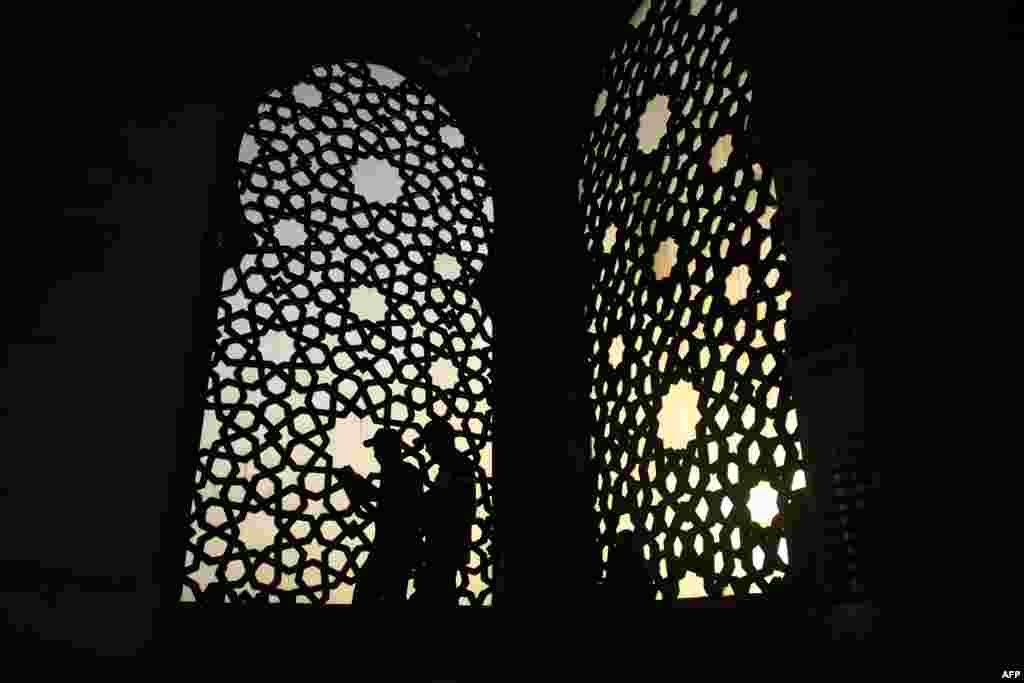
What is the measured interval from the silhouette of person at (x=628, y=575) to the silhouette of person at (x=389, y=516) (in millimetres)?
881

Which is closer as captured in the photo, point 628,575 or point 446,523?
point 628,575

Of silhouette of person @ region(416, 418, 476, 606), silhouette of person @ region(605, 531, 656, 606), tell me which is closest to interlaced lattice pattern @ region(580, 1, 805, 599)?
silhouette of person @ region(605, 531, 656, 606)

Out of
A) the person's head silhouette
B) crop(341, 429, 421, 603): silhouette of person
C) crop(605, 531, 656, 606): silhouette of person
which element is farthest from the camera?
the person's head silhouette

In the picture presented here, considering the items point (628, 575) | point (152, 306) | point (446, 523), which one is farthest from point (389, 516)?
point (152, 306)

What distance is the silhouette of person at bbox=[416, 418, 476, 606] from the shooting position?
3500mm

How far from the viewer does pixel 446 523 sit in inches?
141

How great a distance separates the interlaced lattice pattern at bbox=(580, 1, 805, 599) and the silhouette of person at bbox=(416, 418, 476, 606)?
0.65 metres

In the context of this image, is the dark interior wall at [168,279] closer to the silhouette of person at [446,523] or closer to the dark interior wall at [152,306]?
the dark interior wall at [152,306]

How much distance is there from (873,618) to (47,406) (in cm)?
257

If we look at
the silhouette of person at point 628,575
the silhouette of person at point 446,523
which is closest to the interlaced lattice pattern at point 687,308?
the silhouette of person at point 628,575

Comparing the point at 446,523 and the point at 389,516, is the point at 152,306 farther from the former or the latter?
the point at 446,523

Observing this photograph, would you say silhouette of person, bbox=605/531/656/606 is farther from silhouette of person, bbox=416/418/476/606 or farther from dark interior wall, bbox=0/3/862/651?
silhouette of person, bbox=416/418/476/606

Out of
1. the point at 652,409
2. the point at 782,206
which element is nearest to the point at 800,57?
the point at 782,206

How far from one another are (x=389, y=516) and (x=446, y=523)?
257 millimetres
